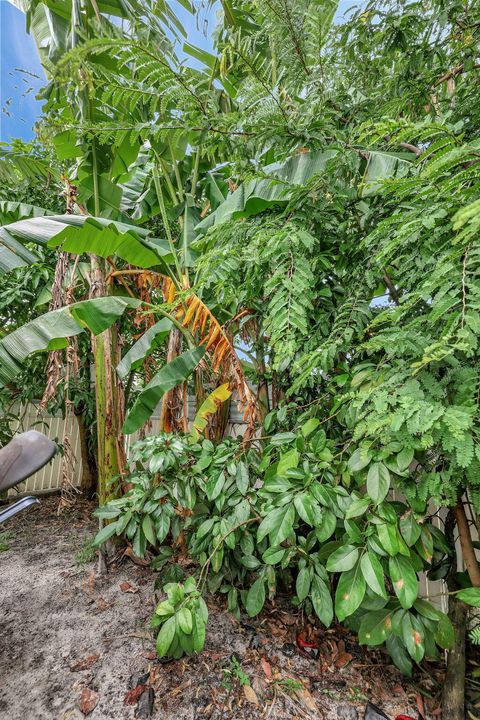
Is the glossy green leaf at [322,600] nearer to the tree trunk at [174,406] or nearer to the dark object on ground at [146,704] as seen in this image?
the dark object on ground at [146,704]

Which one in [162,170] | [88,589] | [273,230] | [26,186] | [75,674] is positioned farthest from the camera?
[26,186]

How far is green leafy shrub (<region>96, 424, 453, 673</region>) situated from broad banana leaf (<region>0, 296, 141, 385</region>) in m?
0.83

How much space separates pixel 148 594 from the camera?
6.58 feet

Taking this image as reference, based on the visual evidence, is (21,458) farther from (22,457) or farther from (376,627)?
(376,627)

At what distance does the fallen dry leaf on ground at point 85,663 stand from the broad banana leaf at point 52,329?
149 centimetres

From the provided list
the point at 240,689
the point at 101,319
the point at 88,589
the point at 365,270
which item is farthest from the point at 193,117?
the point at 88,589

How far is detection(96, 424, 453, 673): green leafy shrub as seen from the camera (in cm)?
111

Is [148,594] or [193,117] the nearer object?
[193,117]

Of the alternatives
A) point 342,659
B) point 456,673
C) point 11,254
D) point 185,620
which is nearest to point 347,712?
point 342,659

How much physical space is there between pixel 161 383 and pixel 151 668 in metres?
1.37

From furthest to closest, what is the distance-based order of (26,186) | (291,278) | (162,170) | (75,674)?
(26,186)
(162,170)
(75,674)
(291,278)

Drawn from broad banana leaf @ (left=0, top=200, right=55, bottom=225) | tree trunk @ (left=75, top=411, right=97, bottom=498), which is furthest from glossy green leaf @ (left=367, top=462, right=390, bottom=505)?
tree trunk @ (left=75, top=411, right=97, bottom=498)

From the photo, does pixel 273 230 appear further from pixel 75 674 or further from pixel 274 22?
pixel 75 674

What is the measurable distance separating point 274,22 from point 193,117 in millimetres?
478
